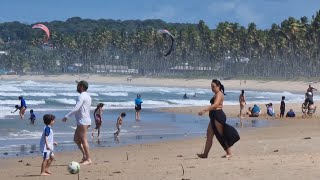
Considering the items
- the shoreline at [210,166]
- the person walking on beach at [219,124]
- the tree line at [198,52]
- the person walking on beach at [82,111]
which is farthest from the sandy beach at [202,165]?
the tree line at [198,52]

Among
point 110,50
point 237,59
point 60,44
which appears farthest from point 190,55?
point 60,44

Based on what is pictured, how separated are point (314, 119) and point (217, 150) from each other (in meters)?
13.2

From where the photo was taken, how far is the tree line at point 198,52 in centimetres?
11394

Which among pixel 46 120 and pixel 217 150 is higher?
pixel 46 120

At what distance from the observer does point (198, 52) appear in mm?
141125

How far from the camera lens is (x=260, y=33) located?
403 ft

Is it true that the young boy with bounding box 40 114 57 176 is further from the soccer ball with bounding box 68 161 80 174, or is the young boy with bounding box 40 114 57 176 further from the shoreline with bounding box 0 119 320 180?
the soccer ball with bounding box 68 161 80 174

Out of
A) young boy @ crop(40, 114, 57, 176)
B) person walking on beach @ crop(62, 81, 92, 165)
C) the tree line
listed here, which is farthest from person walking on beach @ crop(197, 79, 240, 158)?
the tree line

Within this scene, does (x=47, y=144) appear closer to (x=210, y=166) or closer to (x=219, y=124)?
(x=210, y=166)

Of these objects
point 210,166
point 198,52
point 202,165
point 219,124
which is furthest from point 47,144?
point 198,52

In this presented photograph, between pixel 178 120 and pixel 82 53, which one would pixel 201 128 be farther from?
pixel 82 53

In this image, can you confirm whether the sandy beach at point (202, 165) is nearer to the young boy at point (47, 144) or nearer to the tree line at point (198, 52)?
the young boy at point (47, 144)

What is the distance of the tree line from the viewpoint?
4486 inches

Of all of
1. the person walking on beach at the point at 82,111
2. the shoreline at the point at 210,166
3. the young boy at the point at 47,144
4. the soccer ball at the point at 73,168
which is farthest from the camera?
the person walking on beach at the point at 82,111
